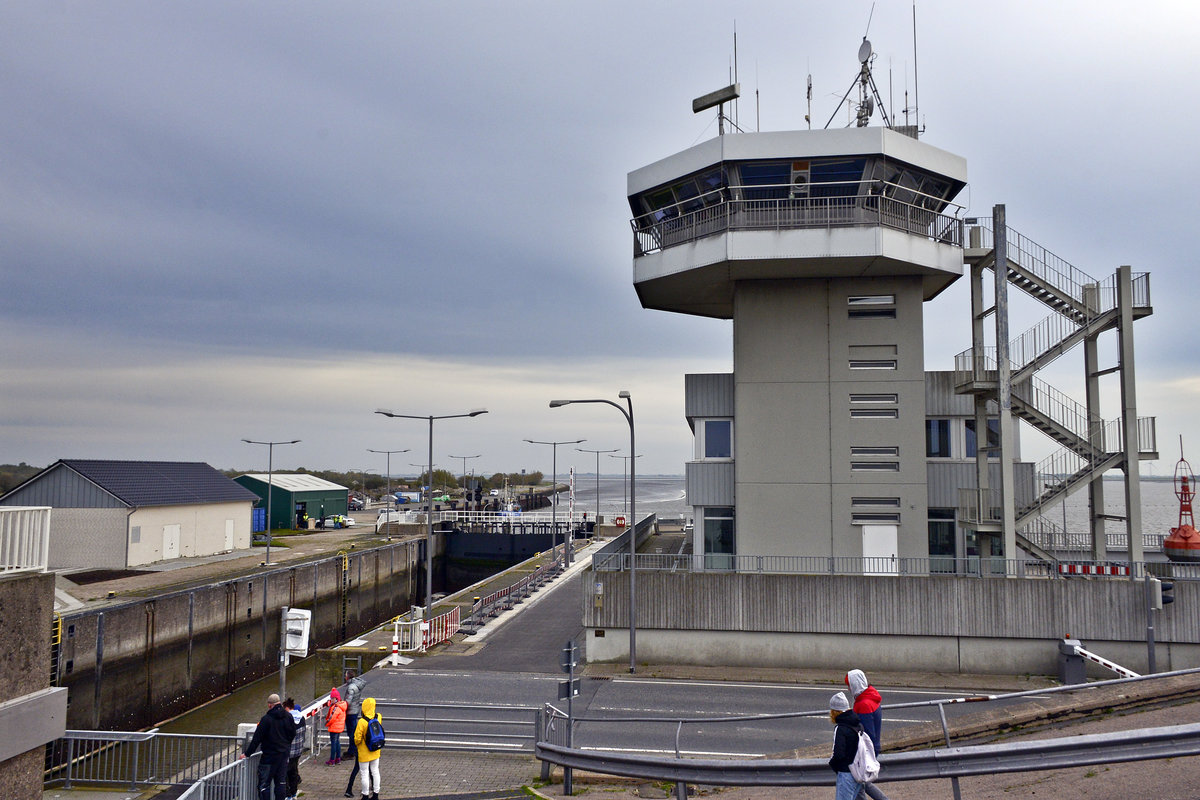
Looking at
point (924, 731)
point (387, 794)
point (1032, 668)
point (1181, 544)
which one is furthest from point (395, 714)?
point (1181, 544)

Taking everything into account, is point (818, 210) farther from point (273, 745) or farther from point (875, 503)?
point (273, 745)

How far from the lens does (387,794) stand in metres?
12.1

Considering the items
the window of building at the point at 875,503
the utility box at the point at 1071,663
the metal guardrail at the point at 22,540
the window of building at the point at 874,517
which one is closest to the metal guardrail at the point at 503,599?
the window of building at the point at 874,517

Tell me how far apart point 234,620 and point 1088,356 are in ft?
116

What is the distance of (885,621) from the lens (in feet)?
73.3

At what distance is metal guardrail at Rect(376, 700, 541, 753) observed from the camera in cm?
1452

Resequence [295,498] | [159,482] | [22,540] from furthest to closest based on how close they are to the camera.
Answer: [295,498] < [159,482] < [22,540]

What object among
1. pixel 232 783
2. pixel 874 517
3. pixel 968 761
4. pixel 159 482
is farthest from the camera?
pixel 159 482

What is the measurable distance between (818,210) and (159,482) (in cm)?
4174

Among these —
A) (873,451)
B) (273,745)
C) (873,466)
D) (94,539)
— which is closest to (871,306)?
(873,451)

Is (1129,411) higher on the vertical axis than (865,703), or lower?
higher

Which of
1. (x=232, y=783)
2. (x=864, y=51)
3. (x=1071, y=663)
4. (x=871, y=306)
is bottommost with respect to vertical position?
(x=1071, y=663)

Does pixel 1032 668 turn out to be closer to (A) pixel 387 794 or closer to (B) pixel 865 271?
(B) pixel 865 271

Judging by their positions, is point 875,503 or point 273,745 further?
point 875,503
